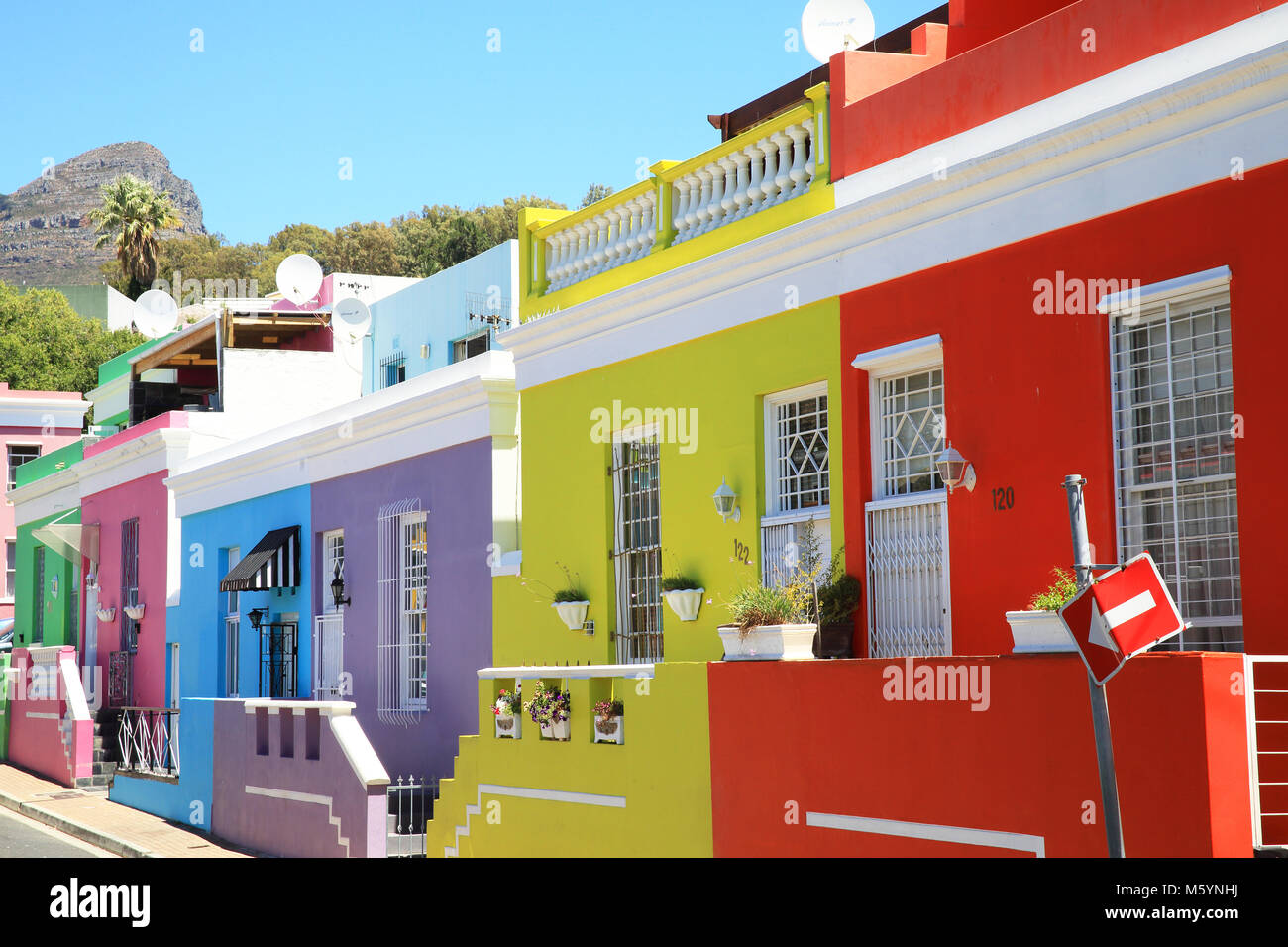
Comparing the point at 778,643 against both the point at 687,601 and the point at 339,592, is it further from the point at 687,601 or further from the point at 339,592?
the point at 339,592

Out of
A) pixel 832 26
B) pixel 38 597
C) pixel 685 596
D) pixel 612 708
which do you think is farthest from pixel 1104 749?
pixel 38 597

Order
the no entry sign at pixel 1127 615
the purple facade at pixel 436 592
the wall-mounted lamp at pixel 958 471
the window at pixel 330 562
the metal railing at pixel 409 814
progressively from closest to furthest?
the no entry sign at pixel 1127 615, the wall-mounted lamp at pixel 958 471, the metal railing at pixel 409 814, the purple facade at pixel 436 592, the window at pixel 330 562

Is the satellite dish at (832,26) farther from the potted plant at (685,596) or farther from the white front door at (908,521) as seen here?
the potted plant at (685,596)

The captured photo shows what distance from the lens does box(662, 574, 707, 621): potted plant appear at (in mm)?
11945

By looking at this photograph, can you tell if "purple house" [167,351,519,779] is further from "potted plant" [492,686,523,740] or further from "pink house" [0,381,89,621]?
"pink house" [0,381,89,621]

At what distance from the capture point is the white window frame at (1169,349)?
27.3 ft

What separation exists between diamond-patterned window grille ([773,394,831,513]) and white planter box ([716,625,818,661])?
3.98 ft

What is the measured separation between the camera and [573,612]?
43.7ft

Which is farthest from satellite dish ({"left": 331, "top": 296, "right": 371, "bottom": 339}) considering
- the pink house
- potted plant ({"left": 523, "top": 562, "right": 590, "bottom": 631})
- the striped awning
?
the pink house

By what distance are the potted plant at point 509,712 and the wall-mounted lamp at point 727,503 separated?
8.38ft

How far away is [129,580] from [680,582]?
1609 cm

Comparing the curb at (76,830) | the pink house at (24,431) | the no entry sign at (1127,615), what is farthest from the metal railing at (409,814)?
the pink house at (24,431)
